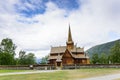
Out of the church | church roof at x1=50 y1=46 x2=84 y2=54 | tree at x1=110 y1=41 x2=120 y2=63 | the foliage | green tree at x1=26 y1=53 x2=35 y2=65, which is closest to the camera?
the church

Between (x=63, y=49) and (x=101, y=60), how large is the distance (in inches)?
1808

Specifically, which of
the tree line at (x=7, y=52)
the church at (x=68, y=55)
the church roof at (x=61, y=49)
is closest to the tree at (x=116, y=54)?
the church at (x=68, y=55)

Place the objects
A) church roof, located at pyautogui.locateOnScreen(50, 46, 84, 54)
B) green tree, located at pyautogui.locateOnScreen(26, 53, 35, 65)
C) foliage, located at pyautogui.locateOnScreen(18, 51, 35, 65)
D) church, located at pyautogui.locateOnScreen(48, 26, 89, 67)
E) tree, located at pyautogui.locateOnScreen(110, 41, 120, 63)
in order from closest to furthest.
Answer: church, located at pyautogui.locateOnScreen(48, 26, 89, 67) < church roof, located at pyautogui.locateOnScreen(50, 46, 84, 54) < tree, located at pyautogui.locateOnScreen(110, 41, 120, 63) < foliage, located at pyautogui.locateOnScreen(18, 51, 35, 65) < green tree, located at pyautogui.locateOnScreen(26, 53, 35, 65)

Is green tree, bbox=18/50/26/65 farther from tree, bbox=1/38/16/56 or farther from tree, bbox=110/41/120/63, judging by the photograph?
tree, bbox=110/41/120/63

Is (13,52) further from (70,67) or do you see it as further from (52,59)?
(70,67)

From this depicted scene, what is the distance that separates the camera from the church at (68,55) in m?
91.7

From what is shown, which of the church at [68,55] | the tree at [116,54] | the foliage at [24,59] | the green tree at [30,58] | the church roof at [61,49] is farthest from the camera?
the green tree at [30,58]

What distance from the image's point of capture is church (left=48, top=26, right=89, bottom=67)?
301ft

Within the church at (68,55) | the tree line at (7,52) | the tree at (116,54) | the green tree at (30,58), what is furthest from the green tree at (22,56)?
the tree at (116,54)

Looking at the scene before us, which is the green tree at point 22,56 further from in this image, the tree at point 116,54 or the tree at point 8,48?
the tree at point 116,54

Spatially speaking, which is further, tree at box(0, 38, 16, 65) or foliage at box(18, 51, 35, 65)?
foliage at box(18, 51, 35, 65)

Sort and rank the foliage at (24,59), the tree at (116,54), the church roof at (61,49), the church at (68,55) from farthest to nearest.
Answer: the foliage at (24,59), the tree at (116,54), the church roof at (61,49), the church at (68,55)

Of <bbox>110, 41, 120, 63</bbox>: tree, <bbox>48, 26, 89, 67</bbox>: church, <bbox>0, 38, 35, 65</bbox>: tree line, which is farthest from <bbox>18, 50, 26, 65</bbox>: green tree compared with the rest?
<bbox>110, 41, 120, 63</bbox>: tree

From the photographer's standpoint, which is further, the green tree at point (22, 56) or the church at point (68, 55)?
the green tree at point (22, 56)
